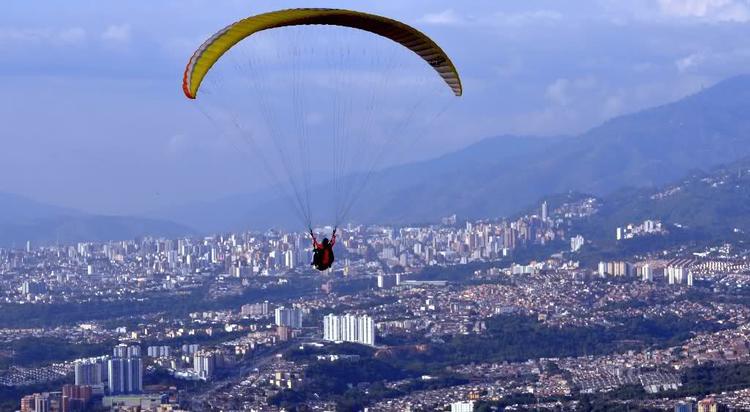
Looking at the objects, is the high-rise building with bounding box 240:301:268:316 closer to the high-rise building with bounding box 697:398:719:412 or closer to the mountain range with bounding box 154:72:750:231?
the high-rise building with bounding box 697:398:719:412

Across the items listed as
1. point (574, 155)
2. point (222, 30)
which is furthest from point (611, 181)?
point (222, 30)

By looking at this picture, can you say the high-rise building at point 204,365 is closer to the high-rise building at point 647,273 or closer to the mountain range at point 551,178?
the high-rise building at point 647,273

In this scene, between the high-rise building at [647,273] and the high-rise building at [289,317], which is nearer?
the high-rise building at [289,317]

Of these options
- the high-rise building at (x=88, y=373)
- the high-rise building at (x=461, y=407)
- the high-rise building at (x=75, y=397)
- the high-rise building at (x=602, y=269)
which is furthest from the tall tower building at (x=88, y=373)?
the high-rise building at (x=602, y=269)

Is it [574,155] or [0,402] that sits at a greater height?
[574,155]

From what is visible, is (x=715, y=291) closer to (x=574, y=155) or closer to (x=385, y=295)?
(x=385, y=295)

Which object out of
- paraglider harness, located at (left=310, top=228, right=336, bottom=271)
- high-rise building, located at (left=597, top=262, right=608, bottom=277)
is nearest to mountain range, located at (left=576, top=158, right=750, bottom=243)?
high-rise building, located at (left=597, top=262, right=608, bottom=277)
